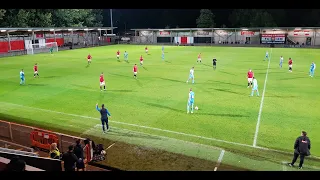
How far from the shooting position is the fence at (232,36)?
7338 centimetres

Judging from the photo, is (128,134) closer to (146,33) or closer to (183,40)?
(183,40)

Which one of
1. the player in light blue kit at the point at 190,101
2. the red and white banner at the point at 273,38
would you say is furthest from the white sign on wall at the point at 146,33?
the player in light blue kit at the point at 190,101

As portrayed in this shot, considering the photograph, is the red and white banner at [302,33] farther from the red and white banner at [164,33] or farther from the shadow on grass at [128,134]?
the shadow on grass at [128,134]

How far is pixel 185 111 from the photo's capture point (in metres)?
18.9

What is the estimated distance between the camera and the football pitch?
13.5 meters

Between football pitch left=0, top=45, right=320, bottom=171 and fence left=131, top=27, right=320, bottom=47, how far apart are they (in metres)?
46.6

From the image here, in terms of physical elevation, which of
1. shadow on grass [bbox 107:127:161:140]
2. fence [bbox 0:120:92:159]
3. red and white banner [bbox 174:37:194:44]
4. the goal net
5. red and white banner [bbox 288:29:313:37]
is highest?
red and white banner [bbox 288:29:313:37]

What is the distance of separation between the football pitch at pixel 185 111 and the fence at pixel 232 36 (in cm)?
4661

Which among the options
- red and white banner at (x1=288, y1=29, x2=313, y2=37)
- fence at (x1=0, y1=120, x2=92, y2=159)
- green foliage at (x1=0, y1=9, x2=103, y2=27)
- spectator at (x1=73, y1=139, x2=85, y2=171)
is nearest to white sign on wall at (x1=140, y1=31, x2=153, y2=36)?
green foliage at (x1=0, y1=9, x2=103, y2=27)

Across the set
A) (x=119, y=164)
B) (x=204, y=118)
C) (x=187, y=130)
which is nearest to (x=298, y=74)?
(x=204, y=118)

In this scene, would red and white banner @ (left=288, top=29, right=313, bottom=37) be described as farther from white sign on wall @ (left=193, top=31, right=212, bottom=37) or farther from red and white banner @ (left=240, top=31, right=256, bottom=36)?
white sign on wall @ (left=193, top=31, right=212, bottom=37)
